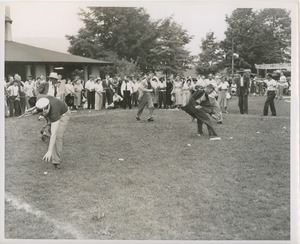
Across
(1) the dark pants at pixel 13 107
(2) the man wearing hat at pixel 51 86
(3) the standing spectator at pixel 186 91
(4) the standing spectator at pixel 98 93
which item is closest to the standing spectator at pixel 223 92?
(3) the standing spectator at pixel 186 91

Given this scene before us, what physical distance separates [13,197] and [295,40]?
12.1 ft

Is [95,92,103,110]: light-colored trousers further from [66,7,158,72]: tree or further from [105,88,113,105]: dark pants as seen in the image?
[66,7,158,72]: tree

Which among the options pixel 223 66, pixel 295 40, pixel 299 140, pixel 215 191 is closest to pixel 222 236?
pixel 215 191

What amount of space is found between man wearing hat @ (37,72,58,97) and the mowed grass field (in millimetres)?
349

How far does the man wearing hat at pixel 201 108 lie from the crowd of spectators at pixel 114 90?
0.08 metres

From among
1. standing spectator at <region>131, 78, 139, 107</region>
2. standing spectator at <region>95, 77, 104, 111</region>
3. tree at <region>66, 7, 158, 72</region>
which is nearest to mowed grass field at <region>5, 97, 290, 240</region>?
standing spectator at <region>95, 77, 104, 111</region>

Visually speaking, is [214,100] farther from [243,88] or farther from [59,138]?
[59,138]

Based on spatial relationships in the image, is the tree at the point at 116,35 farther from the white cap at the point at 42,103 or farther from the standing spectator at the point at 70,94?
the white cap at the point at 42,103

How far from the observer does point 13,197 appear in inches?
200

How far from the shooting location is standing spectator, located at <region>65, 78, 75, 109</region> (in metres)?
5.34

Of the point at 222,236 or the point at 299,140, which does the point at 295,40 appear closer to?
the point at 299,140

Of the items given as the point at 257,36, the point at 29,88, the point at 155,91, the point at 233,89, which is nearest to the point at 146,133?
the point at 155,91

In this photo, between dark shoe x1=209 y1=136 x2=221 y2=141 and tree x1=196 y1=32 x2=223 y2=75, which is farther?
dark shoe x1=209 y1=136 x2=221 y2=141

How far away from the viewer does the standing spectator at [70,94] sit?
17.5 ft
